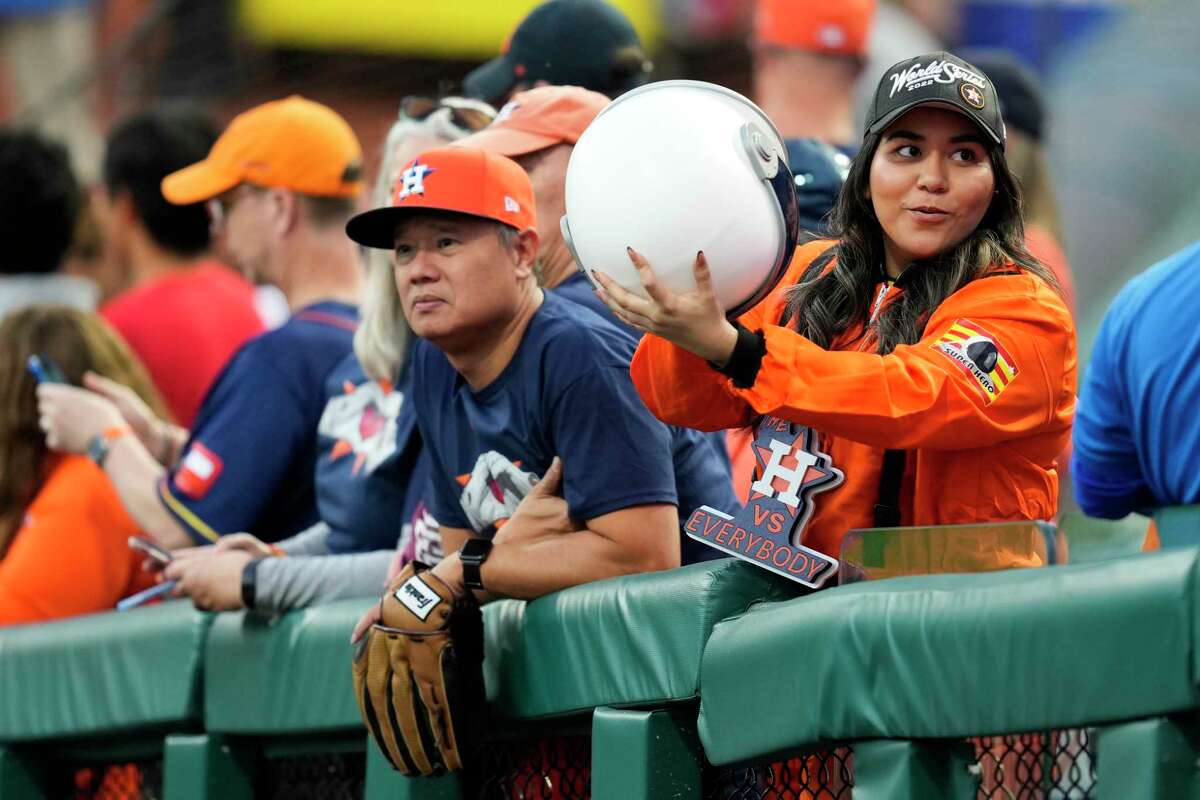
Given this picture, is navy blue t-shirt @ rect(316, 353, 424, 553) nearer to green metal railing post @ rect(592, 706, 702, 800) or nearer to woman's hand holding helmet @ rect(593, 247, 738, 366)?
green metal railing post @ rect(592, 706, 702, 800)

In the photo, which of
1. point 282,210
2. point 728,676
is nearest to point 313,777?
point 728,676

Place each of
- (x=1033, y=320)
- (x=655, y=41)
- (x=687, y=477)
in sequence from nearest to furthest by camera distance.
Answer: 1. (x=1033, y=320)
2. (x=687, y=477)
3. (x=655, y=41)

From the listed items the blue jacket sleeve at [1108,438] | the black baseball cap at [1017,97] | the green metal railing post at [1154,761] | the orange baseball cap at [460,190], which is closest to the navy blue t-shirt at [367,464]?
the orange baseball cap at [460,190]

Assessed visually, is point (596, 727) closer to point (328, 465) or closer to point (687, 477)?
point (687, 477)

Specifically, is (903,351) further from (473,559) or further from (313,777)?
(313,777)

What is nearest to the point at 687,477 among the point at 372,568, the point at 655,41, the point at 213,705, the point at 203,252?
the point at 372,568

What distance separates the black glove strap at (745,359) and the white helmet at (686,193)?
11 cm

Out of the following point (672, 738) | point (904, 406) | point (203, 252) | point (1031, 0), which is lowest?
point (672, 738)

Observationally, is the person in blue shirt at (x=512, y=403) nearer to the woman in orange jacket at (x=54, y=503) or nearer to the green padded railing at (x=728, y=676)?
the green padded railing at (x=728, y=676)

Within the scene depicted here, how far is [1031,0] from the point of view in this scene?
36.1 feet

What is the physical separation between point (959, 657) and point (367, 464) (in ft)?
6.82

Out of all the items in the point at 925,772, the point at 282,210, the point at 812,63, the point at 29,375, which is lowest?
the point at 925,772

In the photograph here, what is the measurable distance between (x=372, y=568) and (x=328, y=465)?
0.37 meters

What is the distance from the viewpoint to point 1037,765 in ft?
9.45
